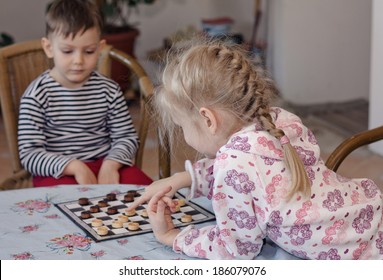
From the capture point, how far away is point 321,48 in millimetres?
4852

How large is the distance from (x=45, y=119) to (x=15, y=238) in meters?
0.79

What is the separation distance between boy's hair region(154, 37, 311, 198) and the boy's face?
0.78m

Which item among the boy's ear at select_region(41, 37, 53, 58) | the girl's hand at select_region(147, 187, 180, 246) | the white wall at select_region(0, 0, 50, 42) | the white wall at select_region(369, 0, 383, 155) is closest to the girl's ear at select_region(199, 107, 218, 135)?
the girl's hand at select_region(147, 187, 180, 246)

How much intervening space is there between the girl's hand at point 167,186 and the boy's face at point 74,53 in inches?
26.0

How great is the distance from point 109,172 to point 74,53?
0.37 meters

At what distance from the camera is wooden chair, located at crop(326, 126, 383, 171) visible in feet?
6.13

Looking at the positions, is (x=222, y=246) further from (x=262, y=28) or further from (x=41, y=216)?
(x=262, y=28)

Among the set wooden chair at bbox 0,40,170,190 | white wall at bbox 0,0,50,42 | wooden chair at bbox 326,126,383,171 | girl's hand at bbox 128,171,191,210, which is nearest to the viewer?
girl's hand at bbox 128,171,191,210

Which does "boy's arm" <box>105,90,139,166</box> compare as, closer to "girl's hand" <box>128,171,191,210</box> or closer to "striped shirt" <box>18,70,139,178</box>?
"striped shirt" <box>18,70,139,178</box>

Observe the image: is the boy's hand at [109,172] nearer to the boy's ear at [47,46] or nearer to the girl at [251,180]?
the boy's ear at [47,46]

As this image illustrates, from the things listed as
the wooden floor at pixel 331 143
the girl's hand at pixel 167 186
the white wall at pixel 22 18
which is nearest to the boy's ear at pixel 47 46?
the girl's hand at pixel 167 186

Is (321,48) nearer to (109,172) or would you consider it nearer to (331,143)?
(331,143)

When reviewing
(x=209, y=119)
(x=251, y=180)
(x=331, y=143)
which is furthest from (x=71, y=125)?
(x=331, y=143)

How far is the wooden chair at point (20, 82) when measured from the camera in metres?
2.35
